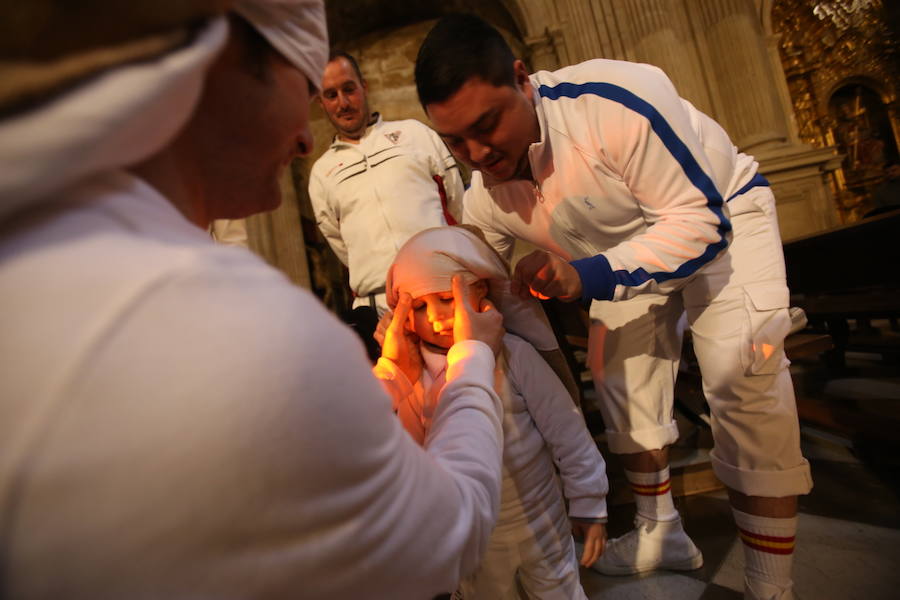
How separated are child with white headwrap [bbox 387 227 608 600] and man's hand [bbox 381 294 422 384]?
3cm

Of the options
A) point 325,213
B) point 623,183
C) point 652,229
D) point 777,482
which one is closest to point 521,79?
point 623,183

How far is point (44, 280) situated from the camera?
1.27 feet

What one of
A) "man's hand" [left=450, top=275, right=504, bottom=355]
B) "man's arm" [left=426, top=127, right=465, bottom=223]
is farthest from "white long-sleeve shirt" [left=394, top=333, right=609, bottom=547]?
"man's arm" [left=426, top=127, right=465, bottom=223]

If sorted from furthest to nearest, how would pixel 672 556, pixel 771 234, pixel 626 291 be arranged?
pixel 672 556, pixel 771 234, pixel 626 291

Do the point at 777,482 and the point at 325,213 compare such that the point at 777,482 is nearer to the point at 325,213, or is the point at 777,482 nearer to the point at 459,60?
the point at 459,60

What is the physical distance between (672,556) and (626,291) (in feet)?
3.80

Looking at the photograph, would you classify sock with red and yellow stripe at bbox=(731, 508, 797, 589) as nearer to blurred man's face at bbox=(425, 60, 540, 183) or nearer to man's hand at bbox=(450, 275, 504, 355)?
man's hand at bbox=(450, 275, 504, 355)

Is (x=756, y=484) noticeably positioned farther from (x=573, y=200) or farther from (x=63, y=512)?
(x=63, y=512)

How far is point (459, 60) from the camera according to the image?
1.63 metres

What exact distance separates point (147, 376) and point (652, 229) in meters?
1.49

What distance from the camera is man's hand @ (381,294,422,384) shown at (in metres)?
1.63

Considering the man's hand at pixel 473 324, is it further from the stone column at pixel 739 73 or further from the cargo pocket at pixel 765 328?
the stone column at pixel 739 73

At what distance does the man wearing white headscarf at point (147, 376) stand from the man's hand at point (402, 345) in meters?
1.11

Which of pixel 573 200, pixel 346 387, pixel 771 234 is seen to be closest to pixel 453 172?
pixel 573 200
